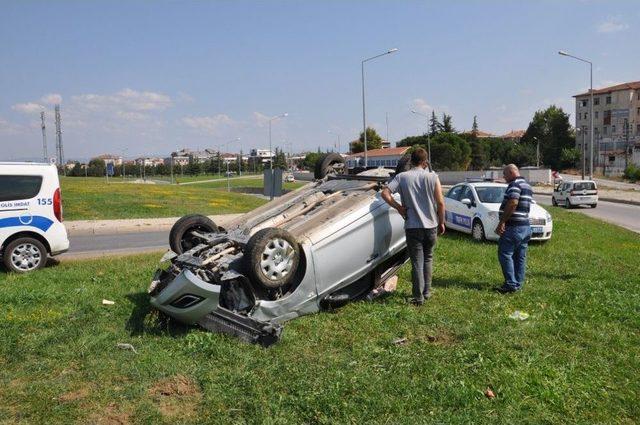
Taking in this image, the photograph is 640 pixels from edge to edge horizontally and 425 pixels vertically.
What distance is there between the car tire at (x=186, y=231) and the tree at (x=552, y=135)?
92.7m

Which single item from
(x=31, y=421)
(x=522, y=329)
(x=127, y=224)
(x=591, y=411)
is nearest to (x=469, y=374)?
(x=591, y=411)

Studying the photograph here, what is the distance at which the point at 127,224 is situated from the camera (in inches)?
703

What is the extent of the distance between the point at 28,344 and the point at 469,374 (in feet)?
13.2

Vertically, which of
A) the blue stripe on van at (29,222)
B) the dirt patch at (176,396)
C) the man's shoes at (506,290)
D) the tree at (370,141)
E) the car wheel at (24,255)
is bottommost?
the dirt patch at (176,396)

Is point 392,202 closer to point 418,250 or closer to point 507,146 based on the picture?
point 418,250

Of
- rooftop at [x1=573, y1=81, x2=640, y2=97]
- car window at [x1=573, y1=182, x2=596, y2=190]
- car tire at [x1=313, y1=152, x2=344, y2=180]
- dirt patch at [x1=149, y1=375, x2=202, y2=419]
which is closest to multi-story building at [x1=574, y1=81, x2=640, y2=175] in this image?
rooftop at [x1=573, y1=81, x2=640, y2=97]

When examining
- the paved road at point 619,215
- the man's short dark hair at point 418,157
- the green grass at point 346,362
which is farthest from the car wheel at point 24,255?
the paved road at point 619,215

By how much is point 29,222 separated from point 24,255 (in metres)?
0.58

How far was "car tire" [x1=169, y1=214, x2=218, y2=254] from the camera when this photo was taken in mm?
6730

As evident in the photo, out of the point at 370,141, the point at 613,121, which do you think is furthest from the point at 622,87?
the point at 370,141

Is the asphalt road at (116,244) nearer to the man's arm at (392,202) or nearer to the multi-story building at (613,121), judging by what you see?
the man's arm at (392,202)

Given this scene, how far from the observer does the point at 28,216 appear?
932 centimetres

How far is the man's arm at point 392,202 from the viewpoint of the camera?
613cm

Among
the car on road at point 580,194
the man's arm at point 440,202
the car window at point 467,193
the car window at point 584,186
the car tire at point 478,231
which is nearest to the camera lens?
the man's arm at point 440,202
